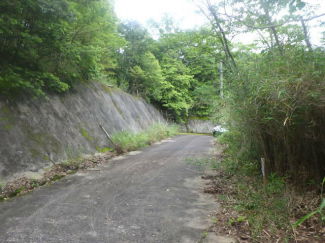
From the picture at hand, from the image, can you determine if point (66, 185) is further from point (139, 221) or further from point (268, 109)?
point (268, 109)

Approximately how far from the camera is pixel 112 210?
3965 mm

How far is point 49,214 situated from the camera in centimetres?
376

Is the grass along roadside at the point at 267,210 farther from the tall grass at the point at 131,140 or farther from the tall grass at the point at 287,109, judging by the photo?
the tall grass at the point at 131,140

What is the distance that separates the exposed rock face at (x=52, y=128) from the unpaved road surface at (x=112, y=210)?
3.25 ft

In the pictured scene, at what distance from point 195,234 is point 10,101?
5.97 m

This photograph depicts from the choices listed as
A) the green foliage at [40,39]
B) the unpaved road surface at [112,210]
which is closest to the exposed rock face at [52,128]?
the green foliage at [40,39]

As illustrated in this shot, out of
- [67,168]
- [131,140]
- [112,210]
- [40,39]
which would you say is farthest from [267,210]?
[131,140]

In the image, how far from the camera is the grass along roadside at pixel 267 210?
3051 millimetres

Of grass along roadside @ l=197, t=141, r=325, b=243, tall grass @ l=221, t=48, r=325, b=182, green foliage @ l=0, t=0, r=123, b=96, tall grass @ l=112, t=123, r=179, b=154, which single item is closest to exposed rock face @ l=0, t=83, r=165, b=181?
tall grass @ l=112, t=123, r=179, b=154

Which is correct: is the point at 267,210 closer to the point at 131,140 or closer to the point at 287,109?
the point at 287,109

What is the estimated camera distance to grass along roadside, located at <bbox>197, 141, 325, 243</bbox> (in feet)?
10.0

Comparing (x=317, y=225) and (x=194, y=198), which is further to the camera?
(x=194, y=198)

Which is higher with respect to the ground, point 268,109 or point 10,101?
point 10,101

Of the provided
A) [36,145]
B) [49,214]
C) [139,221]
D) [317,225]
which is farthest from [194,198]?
[36,145]
